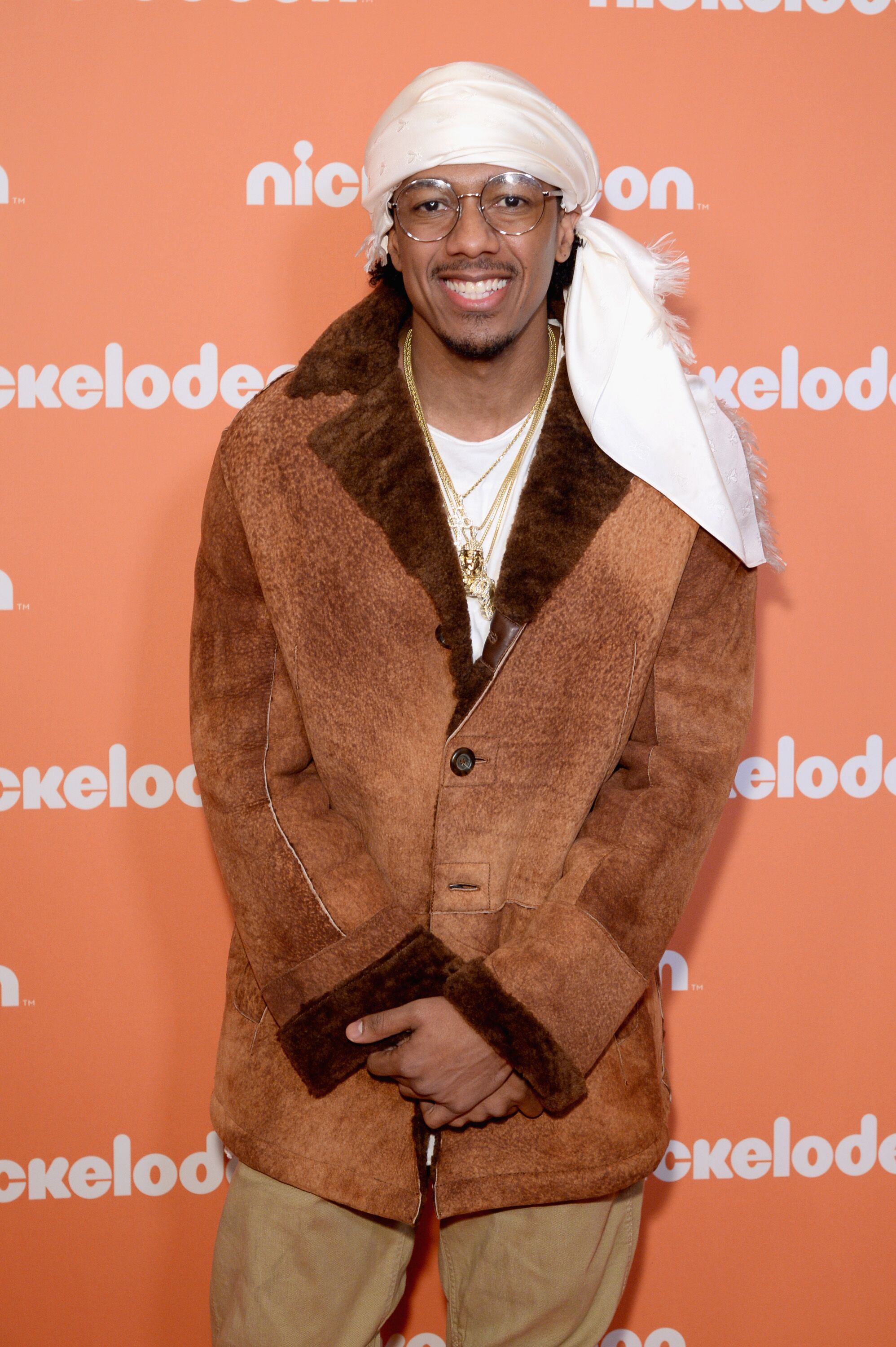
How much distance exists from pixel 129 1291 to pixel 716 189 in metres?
2.18

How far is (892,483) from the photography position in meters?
2.18

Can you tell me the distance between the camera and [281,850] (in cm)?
169

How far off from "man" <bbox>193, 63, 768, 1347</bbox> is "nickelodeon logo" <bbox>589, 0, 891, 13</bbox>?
502mm

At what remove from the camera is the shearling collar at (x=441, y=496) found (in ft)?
5.38

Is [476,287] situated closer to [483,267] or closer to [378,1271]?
[483,267]

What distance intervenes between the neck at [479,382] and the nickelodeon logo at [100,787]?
2.64ft

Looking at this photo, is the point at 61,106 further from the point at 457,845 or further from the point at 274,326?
the point at 457,845

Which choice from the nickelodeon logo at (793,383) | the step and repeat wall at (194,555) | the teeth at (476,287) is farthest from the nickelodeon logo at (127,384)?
the nickelodeon logo at (793,383)

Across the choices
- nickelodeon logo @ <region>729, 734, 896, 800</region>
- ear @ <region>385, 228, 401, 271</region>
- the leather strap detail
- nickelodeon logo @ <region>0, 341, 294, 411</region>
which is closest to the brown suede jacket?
the leather strap detail

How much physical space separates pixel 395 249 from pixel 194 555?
2.13 ft

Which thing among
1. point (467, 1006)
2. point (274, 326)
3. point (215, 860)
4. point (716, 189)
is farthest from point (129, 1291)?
point (716, 189)

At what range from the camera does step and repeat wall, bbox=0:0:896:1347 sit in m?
2.04

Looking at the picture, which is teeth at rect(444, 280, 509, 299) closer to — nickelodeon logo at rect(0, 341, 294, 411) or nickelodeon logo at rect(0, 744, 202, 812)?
nickelodeon logo at rect(0, 341, 294, 411)

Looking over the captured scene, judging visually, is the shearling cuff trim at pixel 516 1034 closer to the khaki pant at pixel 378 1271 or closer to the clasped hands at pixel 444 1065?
the clasped hands at pixel 444 1065
